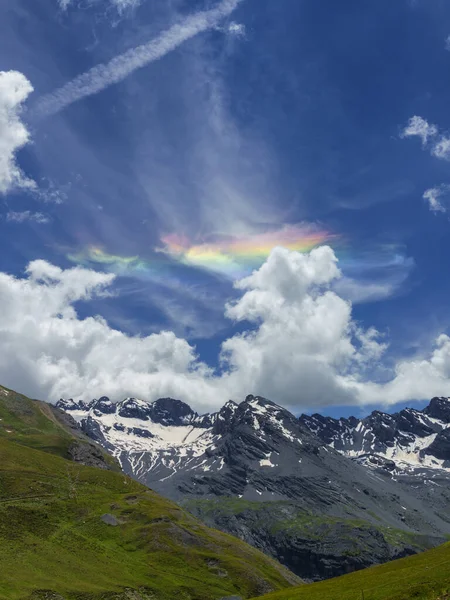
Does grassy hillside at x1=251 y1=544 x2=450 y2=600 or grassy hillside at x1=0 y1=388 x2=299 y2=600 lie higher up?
grassy hillside at x1=251 y1=544 x2=450 y2=600

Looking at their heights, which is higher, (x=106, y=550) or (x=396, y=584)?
(x=396, y=584)

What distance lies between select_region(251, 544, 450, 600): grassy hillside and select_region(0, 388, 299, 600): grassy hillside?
4103cm

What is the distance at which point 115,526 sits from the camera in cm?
14850

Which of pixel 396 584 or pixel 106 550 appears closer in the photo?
pixel 396 584

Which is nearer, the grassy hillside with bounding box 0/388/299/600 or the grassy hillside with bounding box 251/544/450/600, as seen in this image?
the grassy hillside with bounding box 251/544/450/600

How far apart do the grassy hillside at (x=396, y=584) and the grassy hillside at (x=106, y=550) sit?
41027 millimetres

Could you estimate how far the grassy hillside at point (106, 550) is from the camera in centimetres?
10362

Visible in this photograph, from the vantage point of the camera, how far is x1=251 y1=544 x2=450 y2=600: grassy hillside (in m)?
55.2

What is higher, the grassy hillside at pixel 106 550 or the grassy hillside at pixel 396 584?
the grassy hillside at pixel 396 584

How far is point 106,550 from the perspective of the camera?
13138cm

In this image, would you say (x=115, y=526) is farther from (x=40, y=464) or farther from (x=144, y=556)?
(x=40, y=464)

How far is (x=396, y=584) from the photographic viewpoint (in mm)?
66688

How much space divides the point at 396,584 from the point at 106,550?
86106mm

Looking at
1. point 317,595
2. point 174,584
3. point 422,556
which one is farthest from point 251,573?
point 317,595
